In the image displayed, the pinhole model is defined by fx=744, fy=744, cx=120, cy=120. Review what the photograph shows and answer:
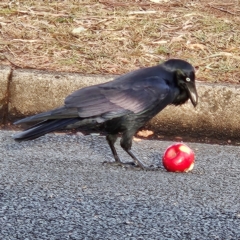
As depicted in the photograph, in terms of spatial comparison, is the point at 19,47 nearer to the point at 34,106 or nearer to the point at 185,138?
the point at 34,106

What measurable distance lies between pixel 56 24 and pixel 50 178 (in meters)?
2.59

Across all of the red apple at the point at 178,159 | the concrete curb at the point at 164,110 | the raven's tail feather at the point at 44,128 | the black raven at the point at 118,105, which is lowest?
the concrete curb at the point at 164,110

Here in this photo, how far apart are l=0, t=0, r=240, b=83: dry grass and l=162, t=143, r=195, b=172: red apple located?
134 cm

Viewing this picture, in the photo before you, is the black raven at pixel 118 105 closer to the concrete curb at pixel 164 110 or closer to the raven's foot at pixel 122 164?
the raven's foot at pixel 122 164

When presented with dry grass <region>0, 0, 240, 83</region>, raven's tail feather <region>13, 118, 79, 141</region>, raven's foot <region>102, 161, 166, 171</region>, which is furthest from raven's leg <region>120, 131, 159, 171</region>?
dry grass <region>0, 0, 240, 83</region>

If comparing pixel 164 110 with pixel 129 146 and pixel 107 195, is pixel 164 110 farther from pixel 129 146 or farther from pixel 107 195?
pixel 107 195

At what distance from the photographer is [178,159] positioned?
13.9 feet

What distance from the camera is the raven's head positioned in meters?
4.34

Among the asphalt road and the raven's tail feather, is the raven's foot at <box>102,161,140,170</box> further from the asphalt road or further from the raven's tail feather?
the raven's tail feather

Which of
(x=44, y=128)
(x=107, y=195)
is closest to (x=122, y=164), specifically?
(x=44, y=128)

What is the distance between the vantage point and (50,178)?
403 centimetres

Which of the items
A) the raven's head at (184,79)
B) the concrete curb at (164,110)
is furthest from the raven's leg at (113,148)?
the concrete curb at (164,110)

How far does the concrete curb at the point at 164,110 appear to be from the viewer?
5.27 meters

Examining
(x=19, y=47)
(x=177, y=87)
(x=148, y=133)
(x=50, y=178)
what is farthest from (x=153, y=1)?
(x=50, y=178)
